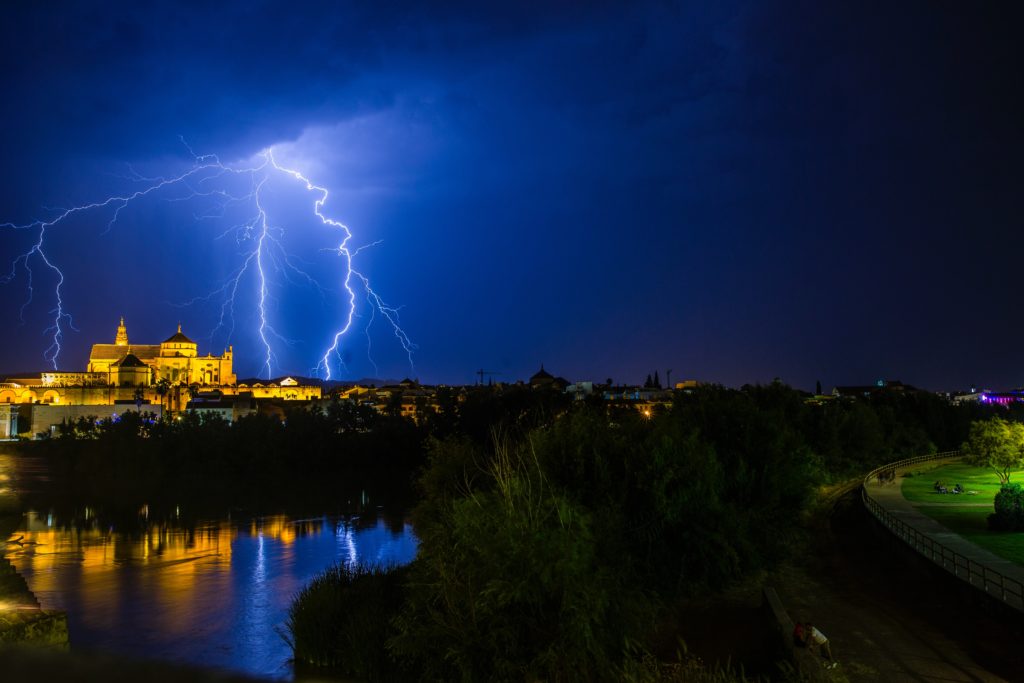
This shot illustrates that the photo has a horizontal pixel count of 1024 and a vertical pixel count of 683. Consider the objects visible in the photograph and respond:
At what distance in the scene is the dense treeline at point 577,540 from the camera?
13.5m

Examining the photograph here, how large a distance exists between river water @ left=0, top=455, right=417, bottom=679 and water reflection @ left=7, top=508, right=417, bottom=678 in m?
0.04

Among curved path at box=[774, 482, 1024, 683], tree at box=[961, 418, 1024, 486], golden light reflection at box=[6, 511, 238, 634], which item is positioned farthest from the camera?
tree at box=[961, 418, 1024, 486]

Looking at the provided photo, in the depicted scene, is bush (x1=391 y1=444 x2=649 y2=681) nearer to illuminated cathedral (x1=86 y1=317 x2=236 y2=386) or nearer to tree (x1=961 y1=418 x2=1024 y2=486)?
tree (x1=961 y1=418 x2=1024 y2=486)

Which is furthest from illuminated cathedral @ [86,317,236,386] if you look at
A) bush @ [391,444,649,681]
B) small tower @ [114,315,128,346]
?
bush @ [391,444,649,681]

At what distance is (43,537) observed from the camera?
39.8 metres

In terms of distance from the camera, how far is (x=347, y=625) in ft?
62.2

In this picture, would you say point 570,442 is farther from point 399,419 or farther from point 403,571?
point 399,419

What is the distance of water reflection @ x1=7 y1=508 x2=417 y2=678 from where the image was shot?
→ 2208cm

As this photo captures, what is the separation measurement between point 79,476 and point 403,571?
190 feet

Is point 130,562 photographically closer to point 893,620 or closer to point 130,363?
point 893,620

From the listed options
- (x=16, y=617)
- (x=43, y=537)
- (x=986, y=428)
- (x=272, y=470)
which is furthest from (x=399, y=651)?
(x=272, y=470)

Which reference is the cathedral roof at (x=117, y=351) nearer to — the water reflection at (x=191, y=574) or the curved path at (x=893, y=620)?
the water reflection at (x=191, y=574)

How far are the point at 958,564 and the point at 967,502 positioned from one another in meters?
17.1

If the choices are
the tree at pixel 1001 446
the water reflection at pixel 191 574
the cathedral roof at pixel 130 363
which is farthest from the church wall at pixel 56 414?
the tree at pixel 1001 446
